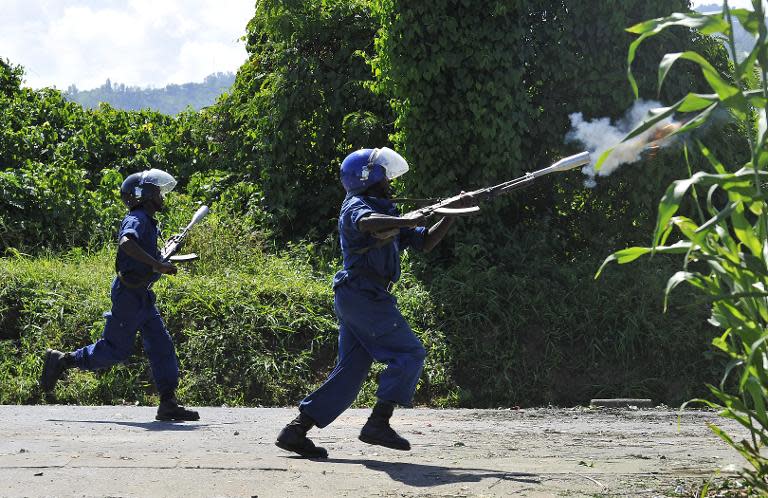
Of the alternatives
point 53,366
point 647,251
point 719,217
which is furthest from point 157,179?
point 719,217

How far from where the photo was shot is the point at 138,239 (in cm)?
851

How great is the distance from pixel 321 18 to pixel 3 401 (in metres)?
6.73

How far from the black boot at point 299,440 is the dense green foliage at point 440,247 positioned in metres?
3.73

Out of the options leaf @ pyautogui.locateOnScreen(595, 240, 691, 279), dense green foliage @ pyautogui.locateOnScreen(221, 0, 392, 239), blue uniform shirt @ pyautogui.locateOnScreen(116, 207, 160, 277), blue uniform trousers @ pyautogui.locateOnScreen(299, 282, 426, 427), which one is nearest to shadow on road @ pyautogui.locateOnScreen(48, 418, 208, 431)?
blue uniform shirt @ pyautogui.locateOnScreen(116, 207, 160, 277)

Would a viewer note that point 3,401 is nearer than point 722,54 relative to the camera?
Yes

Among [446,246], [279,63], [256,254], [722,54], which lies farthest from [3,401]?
[722,54]

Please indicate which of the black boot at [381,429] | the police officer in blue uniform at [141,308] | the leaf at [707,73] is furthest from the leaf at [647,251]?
the police officer in blue uniform at [141,308]

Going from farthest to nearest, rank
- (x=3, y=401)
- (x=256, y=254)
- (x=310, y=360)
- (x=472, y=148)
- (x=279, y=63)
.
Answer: (x=279, y=63) → (x=256, y=254) → (x=472, y=148) → (x=310, y=360) → (x=3, y=401)

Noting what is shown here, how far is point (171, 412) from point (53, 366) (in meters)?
1.18

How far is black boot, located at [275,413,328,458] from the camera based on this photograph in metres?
6.51

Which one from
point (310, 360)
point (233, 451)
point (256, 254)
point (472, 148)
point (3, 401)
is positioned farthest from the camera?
A: point (256, 254)

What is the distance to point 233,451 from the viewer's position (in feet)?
22.5

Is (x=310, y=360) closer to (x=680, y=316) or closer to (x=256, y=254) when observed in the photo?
(x=256, y=254)

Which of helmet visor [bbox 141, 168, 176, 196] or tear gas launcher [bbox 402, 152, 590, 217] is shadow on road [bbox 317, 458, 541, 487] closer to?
tear gas launcher [bbox 402, 152, 590, 217]
